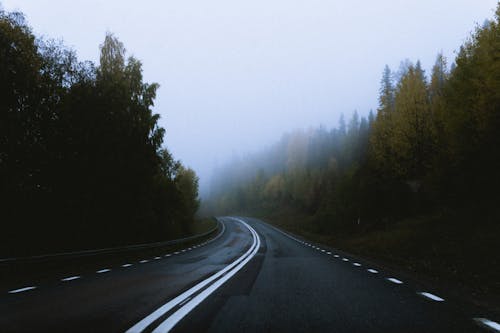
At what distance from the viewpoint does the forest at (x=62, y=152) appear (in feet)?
46.8

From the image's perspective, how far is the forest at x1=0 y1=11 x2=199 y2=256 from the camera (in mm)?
14258

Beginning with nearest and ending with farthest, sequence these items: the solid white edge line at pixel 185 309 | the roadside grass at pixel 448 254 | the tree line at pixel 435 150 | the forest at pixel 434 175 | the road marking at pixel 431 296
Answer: the solid white edge line at pixel 185 309 → the road marking at pixel 431 296 → the roadside grass at pixel 448 254 → the forest at pixel 434 175 → the tree line at pixel 435 150

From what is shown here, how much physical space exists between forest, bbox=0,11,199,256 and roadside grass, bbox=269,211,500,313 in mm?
13365

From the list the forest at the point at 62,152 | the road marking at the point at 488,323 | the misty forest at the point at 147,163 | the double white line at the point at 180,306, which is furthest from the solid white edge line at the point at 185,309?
the forest at the point at 62,152

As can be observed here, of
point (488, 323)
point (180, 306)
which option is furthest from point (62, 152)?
point (488, 323)

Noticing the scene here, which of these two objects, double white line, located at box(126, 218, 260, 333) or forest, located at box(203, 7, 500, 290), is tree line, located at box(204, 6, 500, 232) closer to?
forest, located at box(203, 7, 500, 290)

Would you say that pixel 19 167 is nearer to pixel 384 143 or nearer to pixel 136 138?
pixel 136 138

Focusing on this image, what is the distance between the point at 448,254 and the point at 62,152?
17476 millimetres

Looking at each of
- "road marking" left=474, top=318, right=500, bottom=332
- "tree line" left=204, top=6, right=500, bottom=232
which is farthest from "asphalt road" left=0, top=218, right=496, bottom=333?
"tree line" left=204, top=6, right=500, bottom=232

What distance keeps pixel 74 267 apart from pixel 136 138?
10571 millimetres

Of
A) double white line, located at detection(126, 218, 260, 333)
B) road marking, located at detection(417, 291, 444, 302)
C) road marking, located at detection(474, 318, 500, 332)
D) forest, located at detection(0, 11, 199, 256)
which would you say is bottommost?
double white line, located at detection(126, 218, 260, 333)

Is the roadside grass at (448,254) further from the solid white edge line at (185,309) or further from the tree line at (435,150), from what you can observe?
the solid white edge line at (185,309)

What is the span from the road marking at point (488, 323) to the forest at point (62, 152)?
15.6 meters

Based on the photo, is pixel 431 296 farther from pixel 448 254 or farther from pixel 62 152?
pixel 62 152
